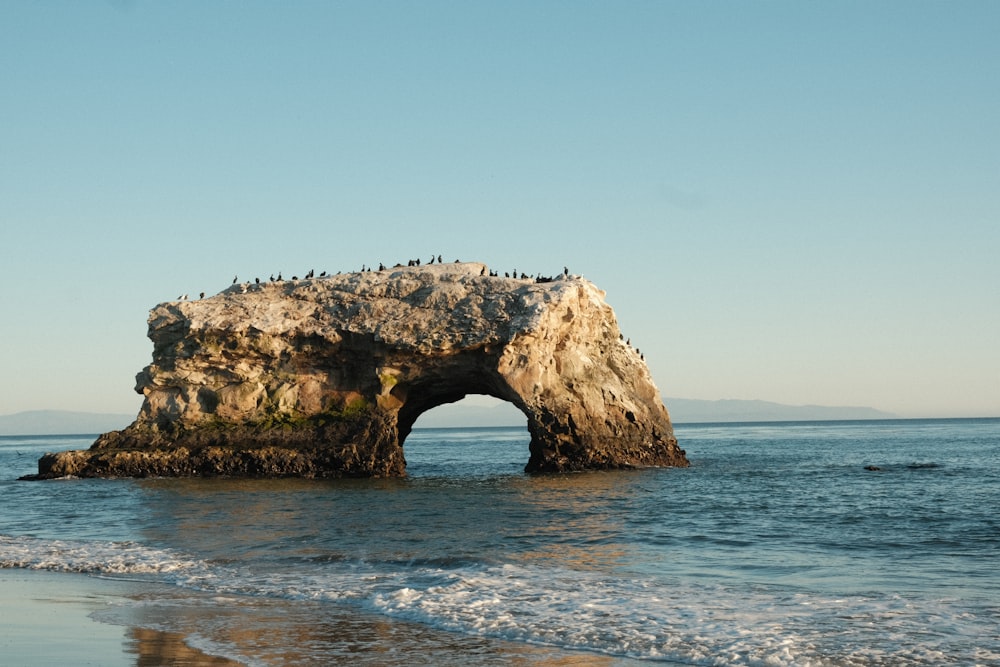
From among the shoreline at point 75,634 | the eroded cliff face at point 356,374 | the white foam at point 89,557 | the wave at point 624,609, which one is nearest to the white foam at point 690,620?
the wave at point 624,609

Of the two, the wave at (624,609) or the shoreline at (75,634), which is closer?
the shoreline at (75,634)

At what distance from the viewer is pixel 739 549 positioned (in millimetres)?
18312

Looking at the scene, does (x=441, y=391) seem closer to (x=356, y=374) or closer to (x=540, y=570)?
(x=356, y=374)

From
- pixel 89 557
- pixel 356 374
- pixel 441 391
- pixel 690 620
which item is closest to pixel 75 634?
pixel 690 620

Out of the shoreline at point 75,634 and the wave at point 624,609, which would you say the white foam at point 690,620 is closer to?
the wave at point 624,609

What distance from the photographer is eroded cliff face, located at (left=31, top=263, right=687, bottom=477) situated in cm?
3700

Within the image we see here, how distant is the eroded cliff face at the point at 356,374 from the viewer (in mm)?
37000

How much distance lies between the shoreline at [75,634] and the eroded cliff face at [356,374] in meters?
22.0

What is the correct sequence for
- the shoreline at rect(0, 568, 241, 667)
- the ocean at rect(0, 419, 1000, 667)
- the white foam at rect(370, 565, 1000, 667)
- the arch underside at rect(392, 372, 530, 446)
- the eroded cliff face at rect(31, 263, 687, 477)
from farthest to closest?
the arch underside at rect(392, 372, 530, 446)
the eroded cliff face at rect(31, 263, 687, 477)
the ocean at rect(0, 419, 1000, 667)
the white foam at rect(370, 565, 1000, 667)
the shoreline at rect(0, 568, 241, 667)

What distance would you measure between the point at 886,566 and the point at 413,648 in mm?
8781

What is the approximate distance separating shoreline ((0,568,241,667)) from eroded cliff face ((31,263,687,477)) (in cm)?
2203

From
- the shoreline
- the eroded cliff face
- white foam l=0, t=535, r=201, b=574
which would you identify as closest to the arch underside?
the eroded cliff face

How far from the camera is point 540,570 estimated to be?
1584 centimetres

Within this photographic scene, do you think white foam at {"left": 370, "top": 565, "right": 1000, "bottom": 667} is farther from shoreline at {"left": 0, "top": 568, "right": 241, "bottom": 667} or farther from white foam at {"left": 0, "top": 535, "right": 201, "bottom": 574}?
white foam at {"left": 0, "top": 535, "right": 201, "bottom": 574}
